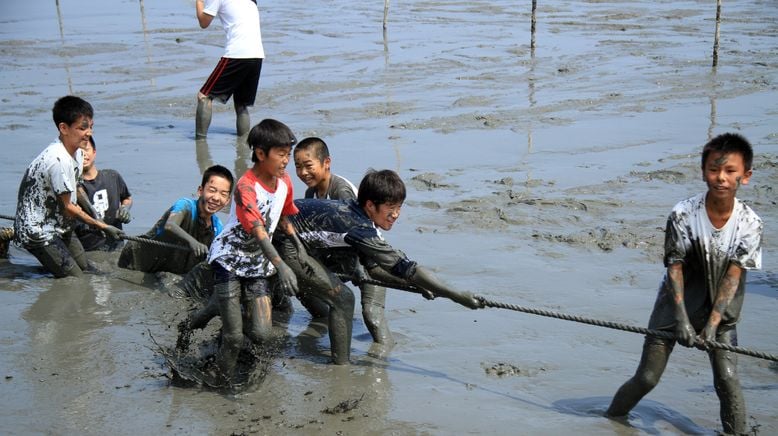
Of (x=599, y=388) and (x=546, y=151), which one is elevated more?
(x=546, y=151)

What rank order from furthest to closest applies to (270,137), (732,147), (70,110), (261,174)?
(70,110) → (261,174) → (270,137) → (732,147)

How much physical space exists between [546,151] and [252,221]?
5.45m

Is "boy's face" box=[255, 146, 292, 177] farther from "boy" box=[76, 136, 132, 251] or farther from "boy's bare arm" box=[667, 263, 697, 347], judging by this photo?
"boy" box=[76, 136, 132, 251]

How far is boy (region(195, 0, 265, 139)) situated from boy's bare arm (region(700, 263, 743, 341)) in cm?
682

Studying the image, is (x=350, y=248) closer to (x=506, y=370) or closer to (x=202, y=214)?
(x=506, y=370)

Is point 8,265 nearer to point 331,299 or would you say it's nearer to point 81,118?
point 81,118

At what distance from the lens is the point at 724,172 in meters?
4.06

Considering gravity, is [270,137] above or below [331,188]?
above

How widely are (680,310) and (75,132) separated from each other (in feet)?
12.2

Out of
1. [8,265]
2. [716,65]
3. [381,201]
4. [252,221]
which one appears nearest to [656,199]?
[381,201]

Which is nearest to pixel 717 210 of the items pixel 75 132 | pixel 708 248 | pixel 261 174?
pixel 708 248

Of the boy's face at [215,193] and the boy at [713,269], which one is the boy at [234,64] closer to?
the boy's face at [215,193]

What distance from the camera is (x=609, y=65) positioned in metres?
14.4

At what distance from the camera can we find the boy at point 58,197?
5914mm
